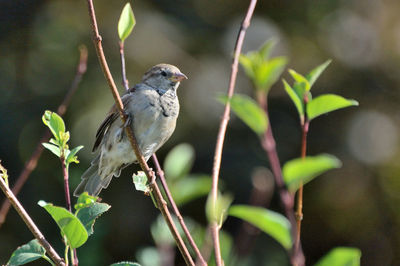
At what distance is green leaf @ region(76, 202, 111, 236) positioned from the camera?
1245mm

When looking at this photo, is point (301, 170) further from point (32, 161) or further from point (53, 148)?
point (32, 161)

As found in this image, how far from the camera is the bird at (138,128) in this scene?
271 centimetres

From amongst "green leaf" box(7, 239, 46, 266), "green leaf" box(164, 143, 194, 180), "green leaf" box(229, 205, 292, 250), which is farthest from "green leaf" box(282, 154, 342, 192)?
Answer: "green leaf" box(7, 239, 46, 266)

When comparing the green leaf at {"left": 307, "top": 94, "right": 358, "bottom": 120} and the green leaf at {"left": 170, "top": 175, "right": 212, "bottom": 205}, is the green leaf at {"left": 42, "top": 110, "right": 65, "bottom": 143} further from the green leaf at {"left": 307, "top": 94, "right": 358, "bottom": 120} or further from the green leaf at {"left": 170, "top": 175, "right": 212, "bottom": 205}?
the green leaf at {"left": 307, "top": 94, "right": 358, "bottom": 120}

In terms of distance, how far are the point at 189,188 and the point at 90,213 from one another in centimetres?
23

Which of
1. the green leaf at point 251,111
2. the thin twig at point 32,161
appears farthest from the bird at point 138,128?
the green leaf at point 251,111

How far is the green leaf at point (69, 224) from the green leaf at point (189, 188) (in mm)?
185

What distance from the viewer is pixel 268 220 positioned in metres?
0.78

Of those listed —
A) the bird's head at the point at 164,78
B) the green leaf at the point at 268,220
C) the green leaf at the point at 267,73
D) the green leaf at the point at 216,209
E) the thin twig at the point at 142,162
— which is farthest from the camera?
the bird's head at the point at 164,78

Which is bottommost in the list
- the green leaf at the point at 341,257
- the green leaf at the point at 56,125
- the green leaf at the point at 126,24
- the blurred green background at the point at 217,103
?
the blurred green background at the point at 217,103

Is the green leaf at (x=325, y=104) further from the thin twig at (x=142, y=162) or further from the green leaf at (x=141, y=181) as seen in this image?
the green leaf at (x=141, y=181)

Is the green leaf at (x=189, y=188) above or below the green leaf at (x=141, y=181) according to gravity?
above

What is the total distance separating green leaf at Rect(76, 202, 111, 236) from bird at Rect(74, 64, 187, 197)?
4.61 ft

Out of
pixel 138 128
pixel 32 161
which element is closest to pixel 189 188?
pixel 32 161
